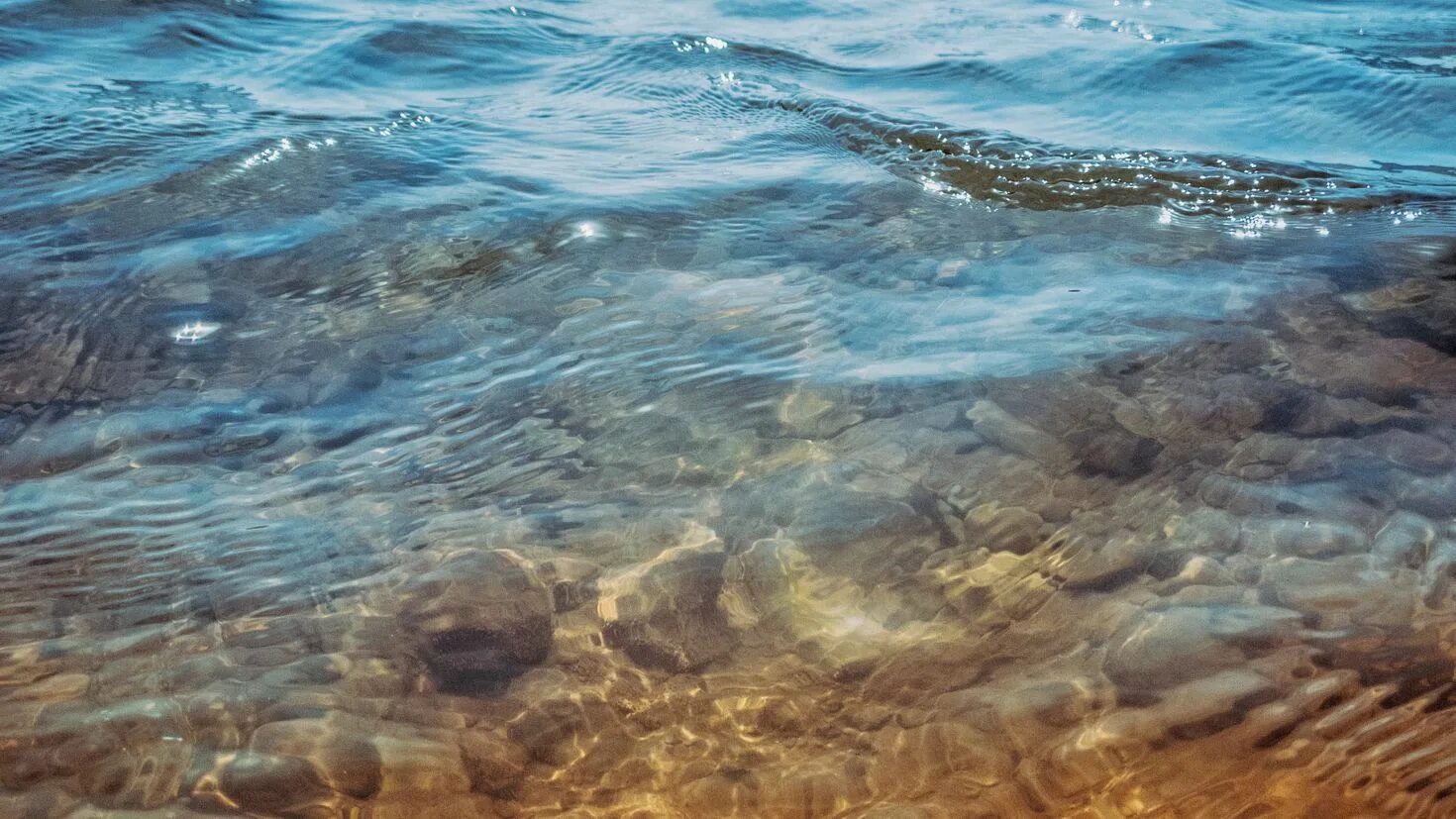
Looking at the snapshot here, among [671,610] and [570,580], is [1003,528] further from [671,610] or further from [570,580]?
[570,580]

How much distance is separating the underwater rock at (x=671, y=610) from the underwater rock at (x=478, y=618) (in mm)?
149

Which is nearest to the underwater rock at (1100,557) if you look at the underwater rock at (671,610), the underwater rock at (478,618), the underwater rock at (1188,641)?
the underwater rock at (1188,641)

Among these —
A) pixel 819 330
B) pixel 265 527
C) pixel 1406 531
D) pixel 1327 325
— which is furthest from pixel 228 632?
pixel 1327 325

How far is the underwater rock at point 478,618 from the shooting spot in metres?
2.17

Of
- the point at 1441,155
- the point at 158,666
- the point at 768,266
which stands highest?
the point at 1441,155

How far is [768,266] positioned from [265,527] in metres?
2.04

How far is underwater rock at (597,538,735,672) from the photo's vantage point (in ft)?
7.30

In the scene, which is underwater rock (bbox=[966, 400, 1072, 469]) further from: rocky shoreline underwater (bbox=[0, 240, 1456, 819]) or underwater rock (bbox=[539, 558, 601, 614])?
underwater rock (bbox=[539, 558, 601, 614])

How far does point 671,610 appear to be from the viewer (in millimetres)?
2320

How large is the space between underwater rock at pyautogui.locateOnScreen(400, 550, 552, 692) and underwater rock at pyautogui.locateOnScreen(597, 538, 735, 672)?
149mm

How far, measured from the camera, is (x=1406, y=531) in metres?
2.39

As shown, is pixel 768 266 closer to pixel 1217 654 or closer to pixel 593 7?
pixel 1217 654

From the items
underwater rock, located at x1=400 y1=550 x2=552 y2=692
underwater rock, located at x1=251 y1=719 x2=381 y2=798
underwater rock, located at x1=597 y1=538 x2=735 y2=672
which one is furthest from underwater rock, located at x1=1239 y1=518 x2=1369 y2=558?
underwater rock, located at x1=251 y1=719 x2=381 y2=798

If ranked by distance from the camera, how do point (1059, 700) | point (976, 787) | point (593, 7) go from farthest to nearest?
point (593, 7)
point (1059, 700)
point (976, 787)
